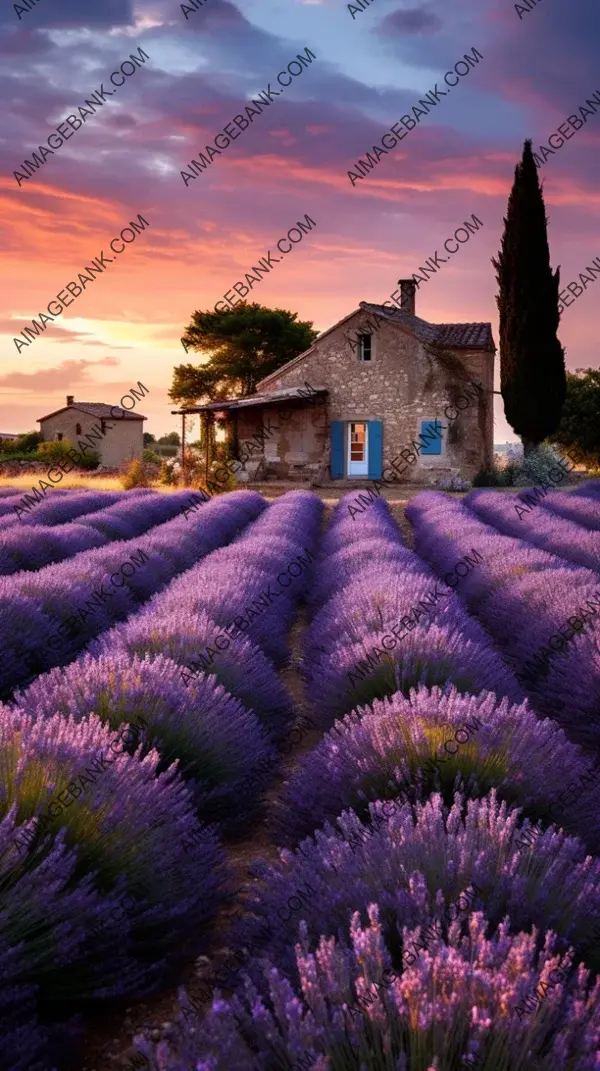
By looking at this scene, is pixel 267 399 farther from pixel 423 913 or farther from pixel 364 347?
pixel 423 913

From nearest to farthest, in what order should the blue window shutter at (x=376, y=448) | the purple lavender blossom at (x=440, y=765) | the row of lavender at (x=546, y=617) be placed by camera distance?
the purple lavender blossom at (x=440, y=765), the row of lavender at (x=546, y=617), the blue window shutter at (x=376, y=448)

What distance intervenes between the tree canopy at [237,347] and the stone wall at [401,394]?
46.9 feet

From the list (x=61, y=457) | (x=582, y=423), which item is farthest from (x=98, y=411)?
(x=582, y=423)

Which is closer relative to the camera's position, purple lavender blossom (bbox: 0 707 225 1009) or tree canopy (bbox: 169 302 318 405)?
purple lavender blossom (bbox: 0 707 225 1009)

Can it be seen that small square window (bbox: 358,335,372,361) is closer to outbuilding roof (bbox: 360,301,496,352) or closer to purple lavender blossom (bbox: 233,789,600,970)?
outbuilding roof (bbox: 360,301,496,352)

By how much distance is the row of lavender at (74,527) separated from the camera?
7.98 meters

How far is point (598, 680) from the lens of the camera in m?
3.95

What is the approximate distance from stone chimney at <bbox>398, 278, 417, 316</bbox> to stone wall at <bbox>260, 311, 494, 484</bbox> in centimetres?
394

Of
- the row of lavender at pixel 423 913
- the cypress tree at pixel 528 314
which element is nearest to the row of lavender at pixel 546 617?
the row of lavender at pixel 423 913

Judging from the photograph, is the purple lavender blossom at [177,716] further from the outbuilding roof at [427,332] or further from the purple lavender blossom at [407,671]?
the outbuilding roof at [427,332]

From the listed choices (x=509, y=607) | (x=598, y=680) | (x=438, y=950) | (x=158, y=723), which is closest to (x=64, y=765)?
(x=158, y=723)

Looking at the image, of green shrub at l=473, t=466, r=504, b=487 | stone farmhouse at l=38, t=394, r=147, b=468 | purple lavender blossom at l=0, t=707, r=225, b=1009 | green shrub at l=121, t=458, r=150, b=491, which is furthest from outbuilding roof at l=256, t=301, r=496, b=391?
stone farmhouse at l=38, t=394, r=147, b=468

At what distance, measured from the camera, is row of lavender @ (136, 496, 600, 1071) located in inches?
50.4

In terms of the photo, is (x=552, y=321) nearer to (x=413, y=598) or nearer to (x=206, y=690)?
(x=413, y=598)
